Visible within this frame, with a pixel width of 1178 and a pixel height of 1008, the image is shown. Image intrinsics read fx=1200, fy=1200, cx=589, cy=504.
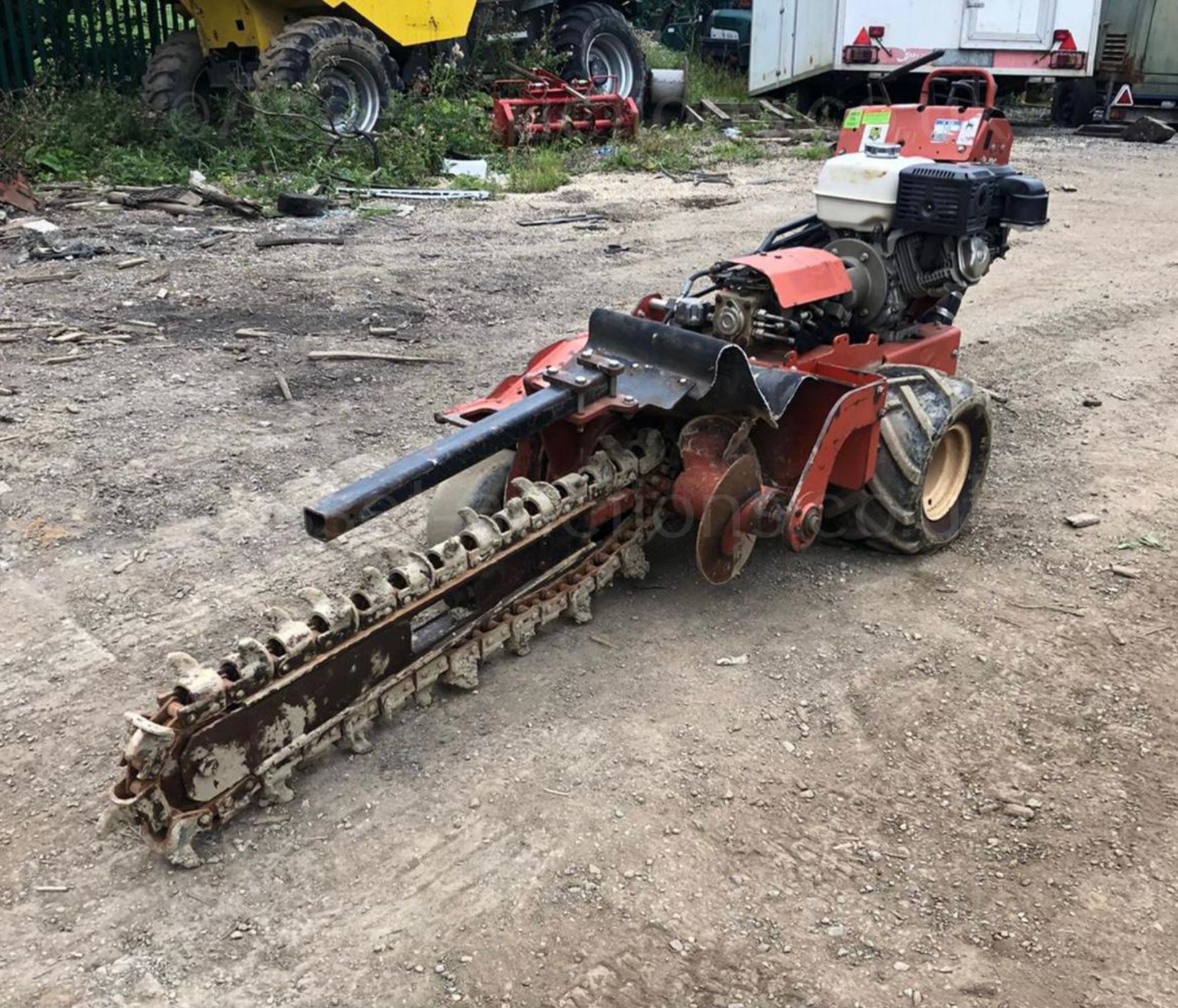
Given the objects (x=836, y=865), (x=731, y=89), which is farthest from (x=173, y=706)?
(x=731, y=89)

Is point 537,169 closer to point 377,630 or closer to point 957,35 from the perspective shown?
point 957,35

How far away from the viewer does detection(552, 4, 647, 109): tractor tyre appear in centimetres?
1505

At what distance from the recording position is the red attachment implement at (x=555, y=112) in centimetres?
1289

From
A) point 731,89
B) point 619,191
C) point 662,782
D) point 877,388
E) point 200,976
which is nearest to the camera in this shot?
point 200,976

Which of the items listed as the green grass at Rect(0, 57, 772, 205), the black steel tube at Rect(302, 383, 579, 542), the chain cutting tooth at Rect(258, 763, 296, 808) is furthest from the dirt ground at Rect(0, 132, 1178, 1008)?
the green grass at Rect(0, 57, 772, 205)

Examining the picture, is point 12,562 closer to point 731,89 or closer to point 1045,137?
point 1045,137

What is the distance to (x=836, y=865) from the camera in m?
2.95

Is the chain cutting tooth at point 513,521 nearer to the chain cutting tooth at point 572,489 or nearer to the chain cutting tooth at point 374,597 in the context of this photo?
the chain cutting tooth at point 572,489

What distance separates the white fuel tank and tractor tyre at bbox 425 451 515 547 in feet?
5.59

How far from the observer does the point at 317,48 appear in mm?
11531

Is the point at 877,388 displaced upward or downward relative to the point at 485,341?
upward

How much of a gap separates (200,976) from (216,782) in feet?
1.45

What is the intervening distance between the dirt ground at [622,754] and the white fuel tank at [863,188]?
1301 millimetres

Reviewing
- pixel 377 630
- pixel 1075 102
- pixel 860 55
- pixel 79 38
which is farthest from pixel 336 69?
pixel 377 630
